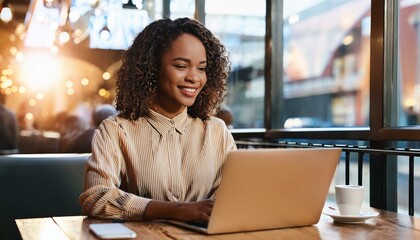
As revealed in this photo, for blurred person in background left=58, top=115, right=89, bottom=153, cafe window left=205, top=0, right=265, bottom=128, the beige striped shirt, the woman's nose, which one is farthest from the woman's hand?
blurred person in background left=58, top=115, right=89, bottom=153

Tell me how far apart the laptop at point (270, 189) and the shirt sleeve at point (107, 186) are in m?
0.18

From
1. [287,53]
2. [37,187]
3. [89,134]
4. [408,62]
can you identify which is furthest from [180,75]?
[89,134]

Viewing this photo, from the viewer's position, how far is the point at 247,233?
4.37 ft

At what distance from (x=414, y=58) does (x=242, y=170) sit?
1.63 m

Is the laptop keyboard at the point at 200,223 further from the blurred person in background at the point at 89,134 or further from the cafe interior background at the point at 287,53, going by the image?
the blurred person in background at the point at 89,134

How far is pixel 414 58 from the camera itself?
2572mm

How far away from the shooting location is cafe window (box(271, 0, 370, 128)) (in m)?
3.16

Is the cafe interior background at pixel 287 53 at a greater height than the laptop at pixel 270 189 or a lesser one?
greater

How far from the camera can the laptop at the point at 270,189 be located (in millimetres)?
1254

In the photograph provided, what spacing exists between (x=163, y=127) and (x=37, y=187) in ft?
2.77

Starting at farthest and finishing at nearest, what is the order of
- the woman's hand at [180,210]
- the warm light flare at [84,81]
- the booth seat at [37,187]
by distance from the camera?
the warm light flare at [84,81]
the booth seat at [37,187]
the woman's hand at [180,210]

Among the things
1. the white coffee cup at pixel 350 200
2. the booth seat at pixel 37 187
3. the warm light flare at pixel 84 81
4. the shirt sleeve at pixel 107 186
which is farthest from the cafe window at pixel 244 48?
the warm light flare at pixel 84 81

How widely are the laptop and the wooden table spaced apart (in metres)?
0.03

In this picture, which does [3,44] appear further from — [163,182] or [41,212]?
[163,182]
